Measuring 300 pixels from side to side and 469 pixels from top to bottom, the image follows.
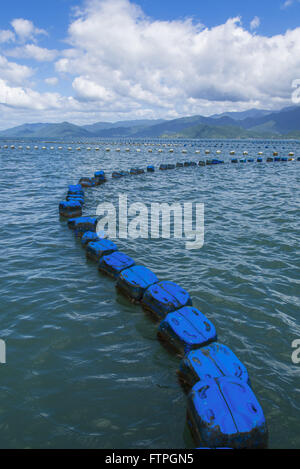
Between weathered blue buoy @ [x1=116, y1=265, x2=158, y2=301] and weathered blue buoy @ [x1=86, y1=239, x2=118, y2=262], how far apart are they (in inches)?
95.4

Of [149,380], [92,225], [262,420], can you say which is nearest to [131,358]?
[149,380]

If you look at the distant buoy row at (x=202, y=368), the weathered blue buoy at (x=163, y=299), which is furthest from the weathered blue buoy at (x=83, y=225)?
the weathered blue buoy at (x=163, y=299)

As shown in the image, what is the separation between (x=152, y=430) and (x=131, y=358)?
6.05 ft

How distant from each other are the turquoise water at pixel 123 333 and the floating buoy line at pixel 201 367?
45 centimetres

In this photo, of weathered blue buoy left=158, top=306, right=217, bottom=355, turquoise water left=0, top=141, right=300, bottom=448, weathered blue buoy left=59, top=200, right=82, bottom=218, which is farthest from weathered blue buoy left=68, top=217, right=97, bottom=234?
weathered blue buoy left=158, top=306, right=217, bottom=355

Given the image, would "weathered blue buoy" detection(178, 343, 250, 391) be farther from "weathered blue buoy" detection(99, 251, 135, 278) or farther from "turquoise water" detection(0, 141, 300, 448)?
"weathered blue buoy" detection(99, 251, 135, 278)

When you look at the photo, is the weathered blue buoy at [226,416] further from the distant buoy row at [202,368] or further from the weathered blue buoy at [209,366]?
the weathered blue buoy at [209,366]

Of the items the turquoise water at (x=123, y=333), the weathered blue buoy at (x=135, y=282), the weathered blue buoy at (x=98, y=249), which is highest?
the weathered blue buoy at (x=98, y=249)

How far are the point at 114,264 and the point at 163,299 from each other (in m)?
3.06

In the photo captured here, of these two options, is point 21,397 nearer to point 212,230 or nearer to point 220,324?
point 220,324

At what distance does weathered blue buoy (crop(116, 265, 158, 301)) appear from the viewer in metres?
8.88

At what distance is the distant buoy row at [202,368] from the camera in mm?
4358

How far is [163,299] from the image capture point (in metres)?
8.05

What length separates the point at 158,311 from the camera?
8.02 meters
